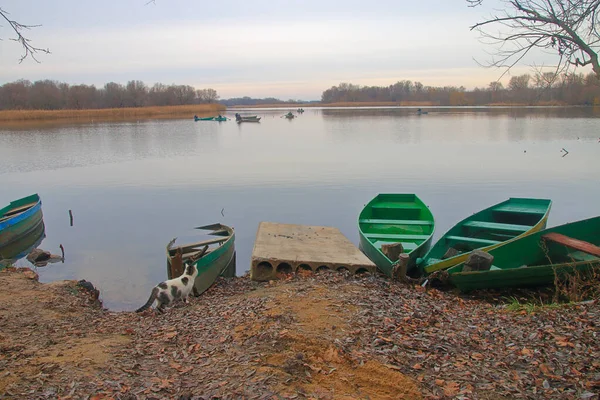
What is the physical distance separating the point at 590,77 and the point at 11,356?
971 centimetres

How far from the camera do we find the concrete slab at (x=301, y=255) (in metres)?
9.47

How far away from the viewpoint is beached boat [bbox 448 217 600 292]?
27.5 feet

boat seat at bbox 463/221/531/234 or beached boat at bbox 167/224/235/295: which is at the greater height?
boat seat at bbox 463/221/531/234

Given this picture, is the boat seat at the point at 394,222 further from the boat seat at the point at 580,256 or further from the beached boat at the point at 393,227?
the boat seat at the point at 580,256

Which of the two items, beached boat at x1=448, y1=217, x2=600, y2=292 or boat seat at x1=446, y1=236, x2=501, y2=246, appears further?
boat seat at x1=446, y1=236, x2=501, y2=246

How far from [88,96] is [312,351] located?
113531 mm

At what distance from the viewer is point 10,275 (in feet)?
35.8

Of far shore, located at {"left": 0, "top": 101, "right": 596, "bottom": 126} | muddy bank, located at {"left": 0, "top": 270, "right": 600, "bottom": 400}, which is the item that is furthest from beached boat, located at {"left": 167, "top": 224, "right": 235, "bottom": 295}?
far shore, located at {"left": 0, "top": 101, "right": 596, "bottom": 126}

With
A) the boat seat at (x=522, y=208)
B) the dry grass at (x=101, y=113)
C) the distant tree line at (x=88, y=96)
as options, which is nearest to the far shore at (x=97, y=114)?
the dry grass at (x=101, y=113)

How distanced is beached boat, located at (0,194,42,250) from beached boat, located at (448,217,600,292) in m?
13.3

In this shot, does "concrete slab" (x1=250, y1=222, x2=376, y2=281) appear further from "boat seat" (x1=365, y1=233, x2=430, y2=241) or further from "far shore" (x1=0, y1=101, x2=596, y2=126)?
"far shore" (x1=0, y1=101, x2=596, y2=126)

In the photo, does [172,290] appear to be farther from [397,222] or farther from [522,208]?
[522,208]

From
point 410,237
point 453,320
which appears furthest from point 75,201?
point 453,320

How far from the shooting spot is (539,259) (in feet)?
31.9
